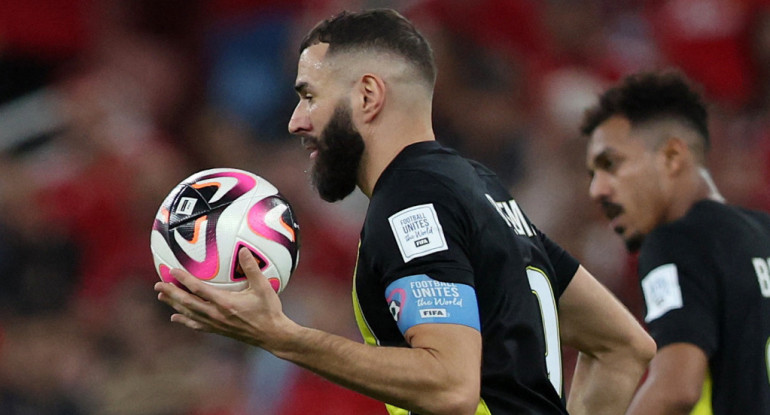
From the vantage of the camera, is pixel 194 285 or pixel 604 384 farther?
pixel 604 384

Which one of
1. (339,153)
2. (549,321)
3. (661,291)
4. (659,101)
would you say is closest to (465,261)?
(549,321)

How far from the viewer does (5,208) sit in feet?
20.9

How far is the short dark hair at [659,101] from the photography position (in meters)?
4.89

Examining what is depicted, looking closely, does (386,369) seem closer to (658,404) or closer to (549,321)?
(549,321)

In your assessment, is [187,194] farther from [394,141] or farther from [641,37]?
[641,37]

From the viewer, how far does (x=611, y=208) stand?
16.2 ft

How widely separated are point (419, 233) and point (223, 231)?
0.53 m

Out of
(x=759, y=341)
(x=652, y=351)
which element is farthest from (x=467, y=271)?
(x=759, y=341)

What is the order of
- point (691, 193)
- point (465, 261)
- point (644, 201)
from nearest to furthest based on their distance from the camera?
point (465, 261)
point (691, 193)
point (644, 201)

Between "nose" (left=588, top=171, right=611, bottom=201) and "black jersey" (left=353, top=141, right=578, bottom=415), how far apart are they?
1.83 metres

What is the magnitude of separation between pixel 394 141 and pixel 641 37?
19.3 ft

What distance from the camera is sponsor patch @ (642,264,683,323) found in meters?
4.15

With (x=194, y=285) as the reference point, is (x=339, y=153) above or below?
above

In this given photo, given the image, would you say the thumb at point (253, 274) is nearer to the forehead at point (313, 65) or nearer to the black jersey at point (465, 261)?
the black jersey at point (465, 261)
